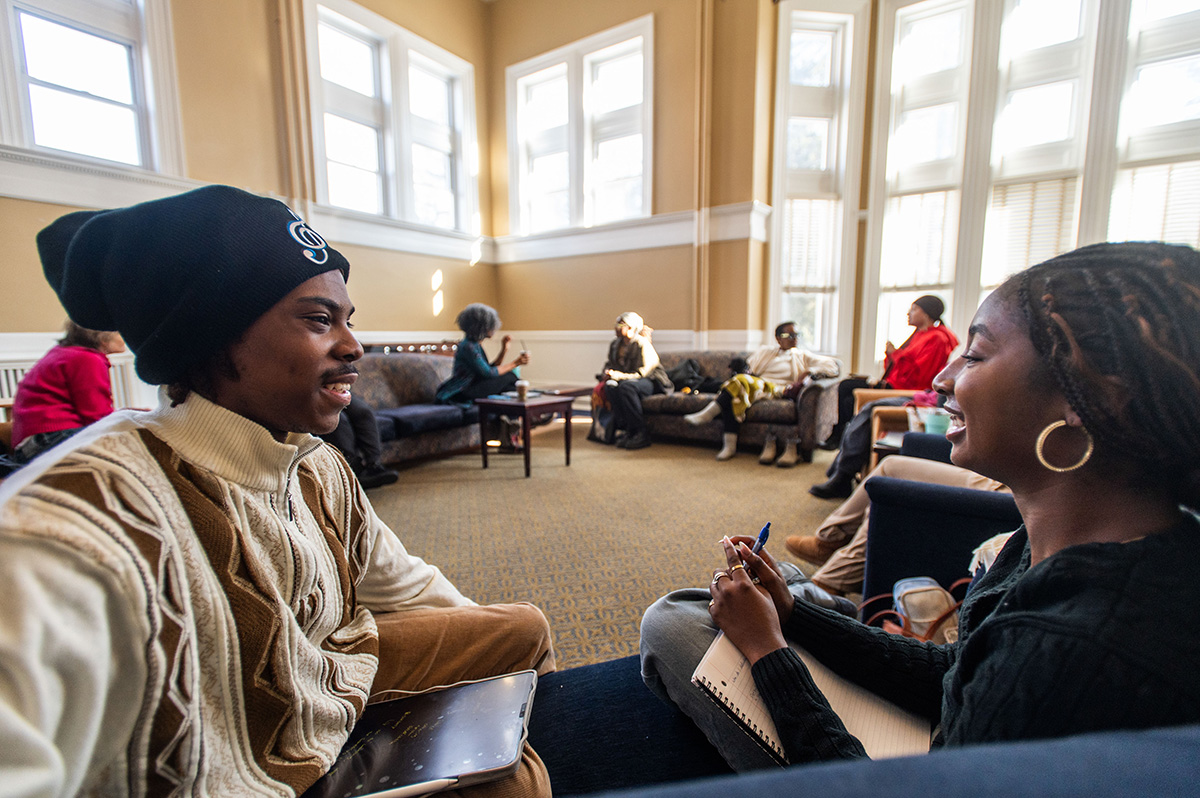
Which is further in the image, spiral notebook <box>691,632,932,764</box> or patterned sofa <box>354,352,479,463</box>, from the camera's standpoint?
patterned sofa <box>354,352,479,463</box>

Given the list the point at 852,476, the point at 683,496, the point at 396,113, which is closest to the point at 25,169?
the point at 396,113

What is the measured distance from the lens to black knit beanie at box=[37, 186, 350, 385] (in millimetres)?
641

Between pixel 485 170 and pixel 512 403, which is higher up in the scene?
pixel 485 170

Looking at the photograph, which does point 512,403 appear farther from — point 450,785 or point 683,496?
point 450,785

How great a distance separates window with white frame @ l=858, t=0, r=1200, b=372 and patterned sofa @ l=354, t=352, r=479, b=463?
168 inches

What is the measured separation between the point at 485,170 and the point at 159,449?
23.6ft

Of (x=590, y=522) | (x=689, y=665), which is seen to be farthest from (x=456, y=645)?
(x=590, y=522)

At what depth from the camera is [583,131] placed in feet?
20.8

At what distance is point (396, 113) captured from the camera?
5906mm

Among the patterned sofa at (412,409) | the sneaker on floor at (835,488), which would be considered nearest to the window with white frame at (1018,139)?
the sneaker on floor at (835,488)

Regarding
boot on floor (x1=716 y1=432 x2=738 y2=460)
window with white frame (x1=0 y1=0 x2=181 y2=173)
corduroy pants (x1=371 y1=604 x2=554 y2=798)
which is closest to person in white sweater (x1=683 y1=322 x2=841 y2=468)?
boot on floor (x1=716 y1=432 x2=738 y2=460)

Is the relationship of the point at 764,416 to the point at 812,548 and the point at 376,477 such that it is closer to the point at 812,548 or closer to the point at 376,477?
the point at 812,548

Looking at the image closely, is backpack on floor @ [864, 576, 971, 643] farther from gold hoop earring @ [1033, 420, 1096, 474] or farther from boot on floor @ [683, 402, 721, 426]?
boot on floor @ [683, 402, 721, 426]

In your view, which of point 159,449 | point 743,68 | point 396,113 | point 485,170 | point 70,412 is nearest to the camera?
point 159,449
